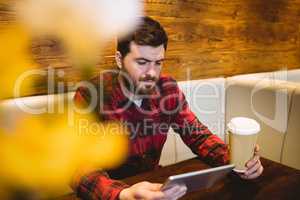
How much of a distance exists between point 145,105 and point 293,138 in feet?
2.92

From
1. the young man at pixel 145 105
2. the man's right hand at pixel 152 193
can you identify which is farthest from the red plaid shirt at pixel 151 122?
the man's right hand at pixel 152 193

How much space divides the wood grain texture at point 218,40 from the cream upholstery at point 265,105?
0.25 m

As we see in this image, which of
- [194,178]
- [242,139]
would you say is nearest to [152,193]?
[194,178]

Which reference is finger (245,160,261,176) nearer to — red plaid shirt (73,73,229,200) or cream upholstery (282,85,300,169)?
red plaid shirt (73,73,229,200)

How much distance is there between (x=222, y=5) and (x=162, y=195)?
165cm

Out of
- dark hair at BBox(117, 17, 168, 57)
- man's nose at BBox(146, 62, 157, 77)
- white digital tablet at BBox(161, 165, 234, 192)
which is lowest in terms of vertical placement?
white digital tablet at BBox(161, 165, 234, 192)

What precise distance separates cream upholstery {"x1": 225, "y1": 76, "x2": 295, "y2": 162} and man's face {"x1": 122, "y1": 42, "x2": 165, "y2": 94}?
77 cm

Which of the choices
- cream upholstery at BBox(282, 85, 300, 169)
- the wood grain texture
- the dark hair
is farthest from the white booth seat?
the dark hair

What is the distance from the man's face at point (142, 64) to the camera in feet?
4.22

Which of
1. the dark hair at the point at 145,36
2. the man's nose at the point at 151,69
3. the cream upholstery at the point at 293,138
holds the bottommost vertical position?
the cream upholstery at the point at 293,138

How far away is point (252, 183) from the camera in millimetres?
1104

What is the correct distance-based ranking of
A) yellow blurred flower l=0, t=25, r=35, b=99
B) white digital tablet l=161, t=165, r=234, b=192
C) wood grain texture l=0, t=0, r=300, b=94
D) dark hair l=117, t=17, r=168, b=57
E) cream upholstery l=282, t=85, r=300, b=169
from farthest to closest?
cream upholstery l=282, t=85, r=300, b=169
wood grain texture l=0, t=0, r=300, b=94
dark hair l=117, t=17, r=168, b=57
yellow blurred flower l=0, t=25, r=35, b=99
white digital tablet l=161, t=165, r=234, b=192

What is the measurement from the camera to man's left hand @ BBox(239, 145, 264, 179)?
1086 mm

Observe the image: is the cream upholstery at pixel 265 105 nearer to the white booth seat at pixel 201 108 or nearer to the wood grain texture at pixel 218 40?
the white booth seat at pixel 201 108
